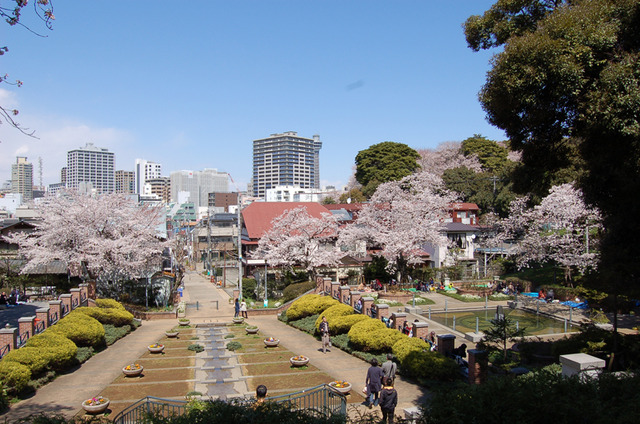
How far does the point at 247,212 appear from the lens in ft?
176

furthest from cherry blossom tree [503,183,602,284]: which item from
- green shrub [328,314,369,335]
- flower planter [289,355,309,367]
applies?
flower planter [289,355,309,367]

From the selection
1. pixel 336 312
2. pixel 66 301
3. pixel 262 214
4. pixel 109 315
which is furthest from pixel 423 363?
pixel 262 214

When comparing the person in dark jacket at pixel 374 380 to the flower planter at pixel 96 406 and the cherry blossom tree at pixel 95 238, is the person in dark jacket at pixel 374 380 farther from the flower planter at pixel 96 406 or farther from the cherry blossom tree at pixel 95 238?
the cherry blossom tree at pixel 95 238

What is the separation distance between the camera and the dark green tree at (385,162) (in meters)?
78.8

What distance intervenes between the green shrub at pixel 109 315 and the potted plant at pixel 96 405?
38.0 ft

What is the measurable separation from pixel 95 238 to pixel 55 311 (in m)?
9.32

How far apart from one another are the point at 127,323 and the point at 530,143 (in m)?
23.8

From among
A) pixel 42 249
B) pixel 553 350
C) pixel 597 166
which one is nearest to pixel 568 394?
pixel 597 166

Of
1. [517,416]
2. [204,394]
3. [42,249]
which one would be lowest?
[204,394]

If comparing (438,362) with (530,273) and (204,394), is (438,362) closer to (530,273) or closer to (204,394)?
(204,394)

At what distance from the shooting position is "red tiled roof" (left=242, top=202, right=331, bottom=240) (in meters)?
50.2

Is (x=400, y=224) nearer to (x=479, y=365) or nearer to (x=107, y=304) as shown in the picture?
(x=107, y=304)

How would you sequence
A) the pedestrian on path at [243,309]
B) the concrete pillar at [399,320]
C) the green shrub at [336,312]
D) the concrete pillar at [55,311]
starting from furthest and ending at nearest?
1. the pedestrian on path at [243,309]
2. the green shrub at [336,312]
3. the concrete pillar at [55,311]
4. the concrete pillar at [399,320]

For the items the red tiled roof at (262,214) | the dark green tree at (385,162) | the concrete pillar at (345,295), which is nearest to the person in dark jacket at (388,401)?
the concrete pillar at (345,295)
